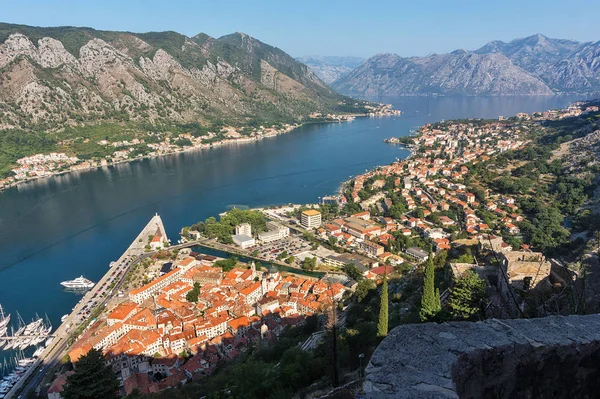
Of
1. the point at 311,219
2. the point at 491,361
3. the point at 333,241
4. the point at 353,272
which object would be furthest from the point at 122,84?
the point at 491,361

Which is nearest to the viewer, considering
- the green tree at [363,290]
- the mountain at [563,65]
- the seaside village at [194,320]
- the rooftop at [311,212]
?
the seaside village at [194,320]

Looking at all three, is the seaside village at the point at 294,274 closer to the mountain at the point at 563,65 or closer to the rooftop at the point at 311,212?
the rooftop at the point at 311,212

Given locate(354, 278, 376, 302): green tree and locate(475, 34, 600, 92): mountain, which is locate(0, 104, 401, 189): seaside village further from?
locate(475, 34, 600, 92): mountain

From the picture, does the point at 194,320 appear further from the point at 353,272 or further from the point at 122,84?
the point at 122,84

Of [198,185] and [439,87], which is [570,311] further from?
[439,87]

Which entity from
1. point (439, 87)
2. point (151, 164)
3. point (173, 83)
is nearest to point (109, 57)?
point (173, 83)

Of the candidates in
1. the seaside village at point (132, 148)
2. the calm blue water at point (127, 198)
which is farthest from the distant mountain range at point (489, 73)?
the calm blue water at point (127, 198)

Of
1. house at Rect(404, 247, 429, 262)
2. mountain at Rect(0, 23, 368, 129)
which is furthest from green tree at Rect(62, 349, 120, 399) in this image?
mountain at Rect(0, 23, 368, 129)
